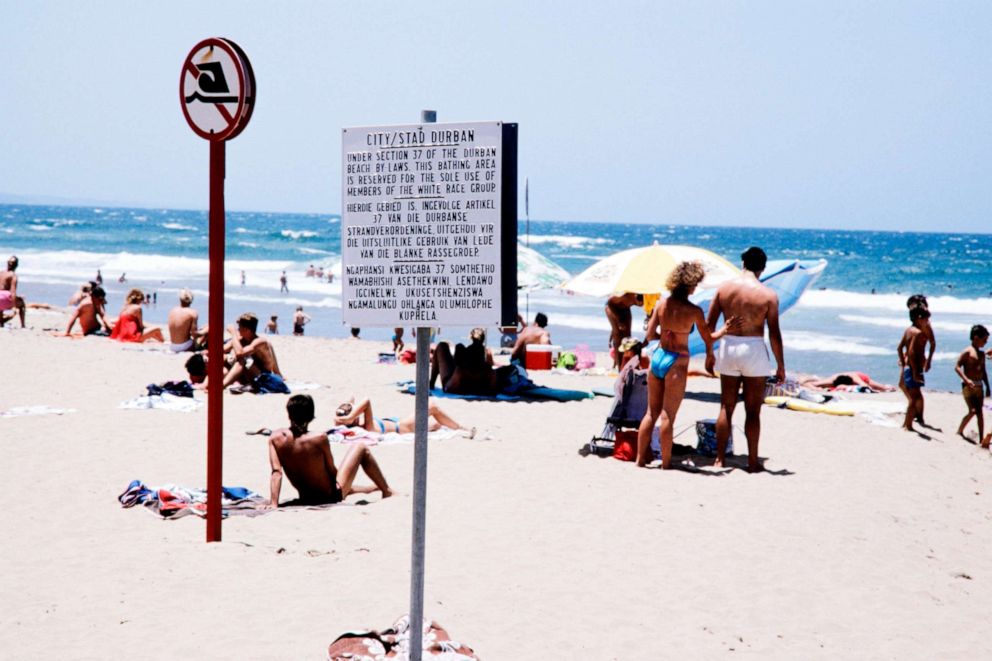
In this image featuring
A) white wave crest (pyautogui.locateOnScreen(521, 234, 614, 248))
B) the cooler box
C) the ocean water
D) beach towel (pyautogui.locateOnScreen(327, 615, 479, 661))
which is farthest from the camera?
white wave crest (pyautogui.locateOnScreen(521, 234, 614, 248))

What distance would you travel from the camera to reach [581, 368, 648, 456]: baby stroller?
7.96 metres

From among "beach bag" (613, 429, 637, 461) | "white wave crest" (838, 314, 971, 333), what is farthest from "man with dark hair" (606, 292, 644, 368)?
"white wave crest" (838, 314, 971, 333)

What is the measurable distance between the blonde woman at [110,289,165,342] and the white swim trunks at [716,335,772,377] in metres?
10.6

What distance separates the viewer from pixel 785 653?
13.3ft

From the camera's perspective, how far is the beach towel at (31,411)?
886 cm

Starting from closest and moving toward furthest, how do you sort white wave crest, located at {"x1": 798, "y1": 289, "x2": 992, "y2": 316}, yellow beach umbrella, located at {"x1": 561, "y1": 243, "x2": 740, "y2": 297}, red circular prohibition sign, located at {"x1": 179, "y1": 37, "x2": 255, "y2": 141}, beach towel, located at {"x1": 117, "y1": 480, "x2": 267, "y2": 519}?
red circular prohibition sign, located at {"x1": 179, "y1": 37, "x2": 255, "y2": 141} → beach towel, located at {"x1": 117, "y1": 480, "x2": 267, "y2": 519} → yellow beach umbrella, located at {"x1": 561, "y1": 243, "x2": 740, "y2": 297} → white wave crest, located at {"x1": 798, "y1": 289, "x2": 992, "y2": 316}

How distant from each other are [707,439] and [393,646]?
16.0 ft

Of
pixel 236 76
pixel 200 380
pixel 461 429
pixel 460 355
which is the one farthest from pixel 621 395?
pixel 200 380

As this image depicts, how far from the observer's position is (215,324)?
496 cm

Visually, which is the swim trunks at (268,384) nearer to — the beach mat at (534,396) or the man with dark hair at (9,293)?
the beach mat at (534,396)

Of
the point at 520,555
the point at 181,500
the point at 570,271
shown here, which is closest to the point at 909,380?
the point at 520,555

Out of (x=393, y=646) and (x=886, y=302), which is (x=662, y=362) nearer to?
(x=393, y=646)

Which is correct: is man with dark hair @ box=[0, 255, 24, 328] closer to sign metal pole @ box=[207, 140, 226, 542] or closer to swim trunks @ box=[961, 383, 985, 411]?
sign metal pole @ box=[207, 140, 226, 542]

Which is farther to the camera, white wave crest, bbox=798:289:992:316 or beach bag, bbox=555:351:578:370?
white wave crest, bbox=798:289:992:316
